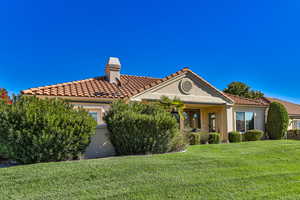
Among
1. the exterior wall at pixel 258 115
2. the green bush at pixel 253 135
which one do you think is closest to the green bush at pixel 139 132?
the green bush at pixel 253 135

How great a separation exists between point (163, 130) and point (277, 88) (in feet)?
112

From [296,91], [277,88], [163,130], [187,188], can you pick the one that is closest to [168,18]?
[163,130]

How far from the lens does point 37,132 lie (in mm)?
6191

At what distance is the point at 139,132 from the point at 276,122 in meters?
15.7

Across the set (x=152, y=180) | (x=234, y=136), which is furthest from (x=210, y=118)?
(x=152, y=180)

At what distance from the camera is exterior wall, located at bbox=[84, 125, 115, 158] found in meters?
8.02

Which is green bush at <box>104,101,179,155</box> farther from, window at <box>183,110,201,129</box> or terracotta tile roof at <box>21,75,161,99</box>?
window at <box>183,110,201,129</box>

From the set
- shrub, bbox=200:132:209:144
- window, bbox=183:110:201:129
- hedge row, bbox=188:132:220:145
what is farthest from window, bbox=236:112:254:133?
shrub, bbox=200:132:209:144

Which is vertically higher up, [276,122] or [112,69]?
[112,69]

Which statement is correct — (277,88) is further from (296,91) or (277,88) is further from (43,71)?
(43,71)

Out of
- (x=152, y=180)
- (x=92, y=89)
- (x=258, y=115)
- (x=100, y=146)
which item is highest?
(x=92, y=89)

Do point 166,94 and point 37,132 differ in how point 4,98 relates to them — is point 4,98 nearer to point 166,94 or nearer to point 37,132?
point 37,132

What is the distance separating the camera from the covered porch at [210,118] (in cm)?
1605

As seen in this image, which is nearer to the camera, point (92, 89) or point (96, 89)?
point (92, 89)
